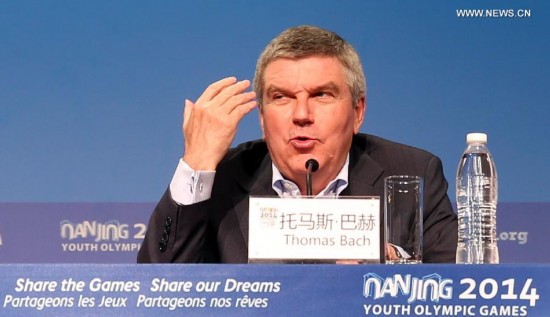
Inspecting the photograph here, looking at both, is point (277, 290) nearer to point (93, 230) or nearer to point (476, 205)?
point (476, 205)

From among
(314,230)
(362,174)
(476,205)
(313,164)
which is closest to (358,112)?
(362,174)

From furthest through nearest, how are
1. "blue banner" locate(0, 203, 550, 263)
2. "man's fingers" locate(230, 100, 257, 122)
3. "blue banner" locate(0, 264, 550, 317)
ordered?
"blue banner" locate(0, 203, 550, 263) → "man's fingers" locate(230, 100, 257, 122) → "blue banner" locate(0, 264, 550, 317)

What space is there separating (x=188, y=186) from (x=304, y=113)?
0.35 m

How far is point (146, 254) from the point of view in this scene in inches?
87.2

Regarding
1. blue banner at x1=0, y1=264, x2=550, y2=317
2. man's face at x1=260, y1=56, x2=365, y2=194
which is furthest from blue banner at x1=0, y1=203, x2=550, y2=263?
blue banner at x1=0, y1=264, x2=550, y2=317

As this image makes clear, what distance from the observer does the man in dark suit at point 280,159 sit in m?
2.22

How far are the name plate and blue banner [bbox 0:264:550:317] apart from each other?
0.51ft

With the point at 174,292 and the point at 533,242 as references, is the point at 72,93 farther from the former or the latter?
the point at 174,292

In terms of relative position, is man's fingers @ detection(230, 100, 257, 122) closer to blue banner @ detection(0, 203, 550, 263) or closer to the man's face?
the man's face

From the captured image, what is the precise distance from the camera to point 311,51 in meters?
2.40

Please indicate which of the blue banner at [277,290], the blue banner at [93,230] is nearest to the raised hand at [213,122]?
the blue banner at [277,290]

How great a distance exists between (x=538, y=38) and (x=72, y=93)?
5.45 feet

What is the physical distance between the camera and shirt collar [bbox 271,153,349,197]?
248 cm

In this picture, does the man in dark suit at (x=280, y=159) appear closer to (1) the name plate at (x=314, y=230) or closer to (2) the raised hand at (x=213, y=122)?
(2) the raised hand at (x=213, y=122)
